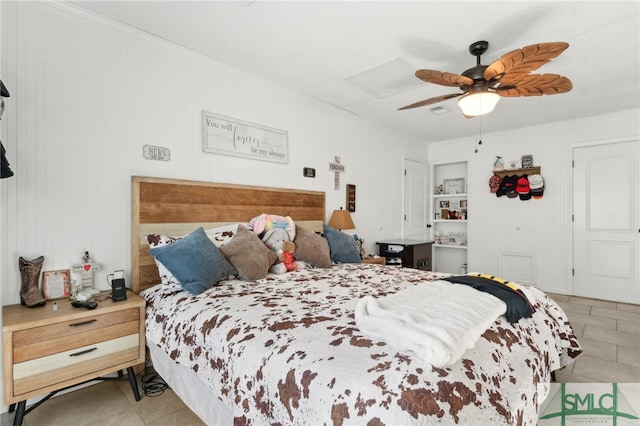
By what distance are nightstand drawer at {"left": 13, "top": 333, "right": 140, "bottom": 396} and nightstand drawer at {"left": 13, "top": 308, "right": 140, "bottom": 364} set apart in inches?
1.1

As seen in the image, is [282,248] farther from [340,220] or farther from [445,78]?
[445,78]

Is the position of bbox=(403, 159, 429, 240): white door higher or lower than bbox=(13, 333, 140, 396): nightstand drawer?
higher

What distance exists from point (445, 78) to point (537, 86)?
731mm

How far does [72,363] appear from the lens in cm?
173

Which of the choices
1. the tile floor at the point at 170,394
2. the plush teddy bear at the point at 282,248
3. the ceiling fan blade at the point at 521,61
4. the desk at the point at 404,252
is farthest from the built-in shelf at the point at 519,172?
the plush teddy bear at the point at 282,248

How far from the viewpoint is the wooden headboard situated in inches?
92.3

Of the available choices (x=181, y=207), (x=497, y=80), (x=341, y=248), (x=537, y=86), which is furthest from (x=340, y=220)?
(x=537, y=86)

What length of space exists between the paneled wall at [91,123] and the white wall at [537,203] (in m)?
4.07

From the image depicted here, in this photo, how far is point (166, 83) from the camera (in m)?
2.57

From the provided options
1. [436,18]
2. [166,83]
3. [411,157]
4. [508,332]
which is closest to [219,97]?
[166,83]

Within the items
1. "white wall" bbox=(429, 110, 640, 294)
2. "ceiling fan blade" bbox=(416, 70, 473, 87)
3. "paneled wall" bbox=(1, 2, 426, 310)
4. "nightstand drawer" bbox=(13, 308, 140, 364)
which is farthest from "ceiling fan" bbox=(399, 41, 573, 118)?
"white wall" bbox=(429, 110, 640, 294)

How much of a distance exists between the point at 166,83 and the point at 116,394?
90.4 inches

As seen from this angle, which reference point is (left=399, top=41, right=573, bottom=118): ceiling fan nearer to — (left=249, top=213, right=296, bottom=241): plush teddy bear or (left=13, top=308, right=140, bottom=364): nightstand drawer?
(left=249, top=213, right=296, bottom=241): plush teddy bear

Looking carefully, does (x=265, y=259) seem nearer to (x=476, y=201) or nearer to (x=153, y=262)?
(x=153, y=262)
